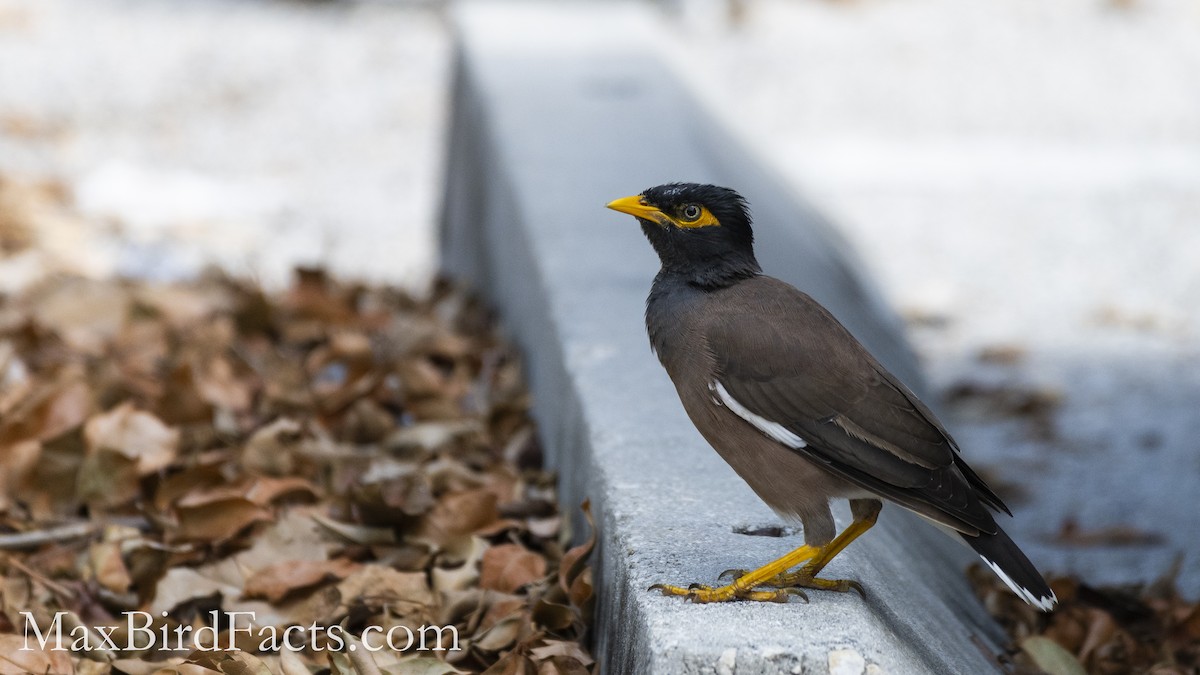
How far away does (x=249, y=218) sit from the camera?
7879mm

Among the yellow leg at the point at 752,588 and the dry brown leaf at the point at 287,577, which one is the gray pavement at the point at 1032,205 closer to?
the yellow leg at the point at 752,588

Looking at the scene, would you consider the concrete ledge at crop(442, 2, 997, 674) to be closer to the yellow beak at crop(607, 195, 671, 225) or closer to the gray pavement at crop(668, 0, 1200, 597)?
the yellow beak at crop(607, 195, 671, 225)

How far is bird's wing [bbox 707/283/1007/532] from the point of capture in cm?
244

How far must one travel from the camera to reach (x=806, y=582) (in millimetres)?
2389

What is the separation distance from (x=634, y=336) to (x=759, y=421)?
1086mm

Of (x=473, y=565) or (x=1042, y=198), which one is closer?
(x=473, y=565)

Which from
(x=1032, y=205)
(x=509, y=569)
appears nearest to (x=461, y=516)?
(x=509, y=569)

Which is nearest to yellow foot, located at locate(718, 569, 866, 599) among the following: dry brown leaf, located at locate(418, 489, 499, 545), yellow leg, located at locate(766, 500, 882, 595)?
yellow leg, located at locate(766, 500, 882, 595)

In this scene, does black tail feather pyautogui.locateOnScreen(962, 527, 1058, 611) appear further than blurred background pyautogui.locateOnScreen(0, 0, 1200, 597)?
No

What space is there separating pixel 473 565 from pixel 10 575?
0.99m

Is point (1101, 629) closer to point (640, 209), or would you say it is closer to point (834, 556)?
point (834, 556)

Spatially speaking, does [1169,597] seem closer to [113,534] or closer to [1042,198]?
[113,534]

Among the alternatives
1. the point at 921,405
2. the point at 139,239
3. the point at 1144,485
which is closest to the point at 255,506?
the point at 921,405

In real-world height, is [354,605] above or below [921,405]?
below
